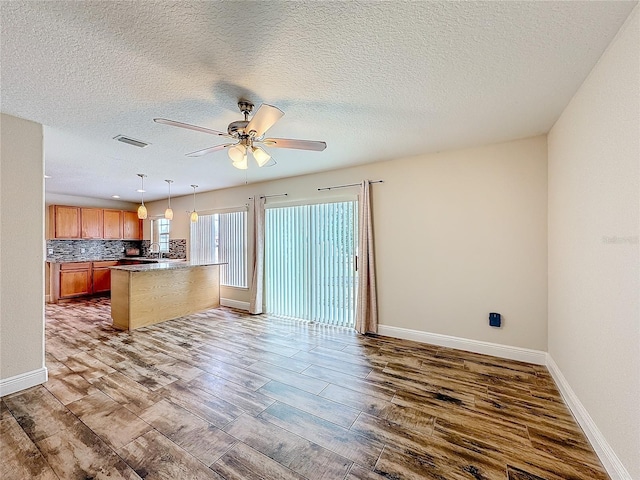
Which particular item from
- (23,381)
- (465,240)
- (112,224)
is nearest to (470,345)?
(465,240)

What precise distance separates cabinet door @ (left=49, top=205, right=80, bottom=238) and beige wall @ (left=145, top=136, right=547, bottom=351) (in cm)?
646

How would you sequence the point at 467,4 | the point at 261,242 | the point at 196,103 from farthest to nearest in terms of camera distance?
1. the point at 261,242
2. the point at 196,103
3. the point at 467,4

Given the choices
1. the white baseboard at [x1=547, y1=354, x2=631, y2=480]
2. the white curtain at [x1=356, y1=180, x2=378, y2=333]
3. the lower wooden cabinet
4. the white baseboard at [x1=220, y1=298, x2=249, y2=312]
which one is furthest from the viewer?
the lower wooden cabinet

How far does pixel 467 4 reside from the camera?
1.29 metres

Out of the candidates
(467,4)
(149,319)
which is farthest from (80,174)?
(467,4)

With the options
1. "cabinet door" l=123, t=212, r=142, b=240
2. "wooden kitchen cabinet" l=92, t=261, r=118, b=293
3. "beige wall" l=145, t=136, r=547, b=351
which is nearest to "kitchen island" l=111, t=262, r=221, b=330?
"wooden kitchen cabinet" l=92, t=261, r=118, b=293

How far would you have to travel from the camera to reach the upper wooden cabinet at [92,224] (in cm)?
600

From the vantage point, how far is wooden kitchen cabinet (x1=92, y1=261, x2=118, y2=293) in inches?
255

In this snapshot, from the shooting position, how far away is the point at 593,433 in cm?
173

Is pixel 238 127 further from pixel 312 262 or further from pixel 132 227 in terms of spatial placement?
pixel 132 227

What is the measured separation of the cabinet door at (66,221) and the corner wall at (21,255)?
185 inches

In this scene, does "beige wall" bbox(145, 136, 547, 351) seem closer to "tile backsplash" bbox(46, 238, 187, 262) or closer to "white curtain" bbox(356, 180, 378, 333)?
"white curtain" bbox(356, 180, 378, 333)

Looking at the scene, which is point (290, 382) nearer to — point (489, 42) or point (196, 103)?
point (196, 103)

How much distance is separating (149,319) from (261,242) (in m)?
2.15
